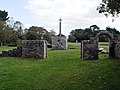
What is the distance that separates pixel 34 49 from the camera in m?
26.8

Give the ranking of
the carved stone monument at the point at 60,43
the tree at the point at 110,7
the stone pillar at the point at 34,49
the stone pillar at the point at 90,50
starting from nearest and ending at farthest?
the tree at the point at 110,7, the stone pillar at the point at 90,50, the stone pillar at the point at 34,49, the carved stone monument at the point at 60,43

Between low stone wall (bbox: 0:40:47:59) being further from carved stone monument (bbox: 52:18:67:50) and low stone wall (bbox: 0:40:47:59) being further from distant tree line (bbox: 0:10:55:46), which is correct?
distant tree line (bbox: 0:10:55:46)

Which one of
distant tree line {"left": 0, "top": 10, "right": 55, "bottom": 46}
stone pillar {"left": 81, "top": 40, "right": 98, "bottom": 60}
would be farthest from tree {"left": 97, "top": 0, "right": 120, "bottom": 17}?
distant tree line {"left": 0, "top": 10, "right": 55, "bottom": 46}

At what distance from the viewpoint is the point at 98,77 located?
13836mm

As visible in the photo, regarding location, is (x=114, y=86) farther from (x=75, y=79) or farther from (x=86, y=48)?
(x=86, y=48)

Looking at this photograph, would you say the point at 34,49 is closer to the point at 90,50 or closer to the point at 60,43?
the point at 90,50

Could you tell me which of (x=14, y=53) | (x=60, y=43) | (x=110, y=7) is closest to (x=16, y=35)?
(x=60, y=43)

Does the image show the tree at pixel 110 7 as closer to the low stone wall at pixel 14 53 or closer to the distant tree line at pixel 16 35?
the low stone wall at pixel 14 53

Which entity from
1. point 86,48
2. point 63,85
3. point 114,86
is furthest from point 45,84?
point 86,48

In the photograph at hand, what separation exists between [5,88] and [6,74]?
3982 millimetres

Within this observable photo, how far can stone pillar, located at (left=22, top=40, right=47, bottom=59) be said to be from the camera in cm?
2669

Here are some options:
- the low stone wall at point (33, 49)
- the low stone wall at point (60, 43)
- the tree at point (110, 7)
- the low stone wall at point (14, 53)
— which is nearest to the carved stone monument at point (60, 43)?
the low stone wall at point (60, 43)

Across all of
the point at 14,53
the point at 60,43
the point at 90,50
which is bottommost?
the point at 14,53

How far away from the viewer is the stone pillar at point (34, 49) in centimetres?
2669
